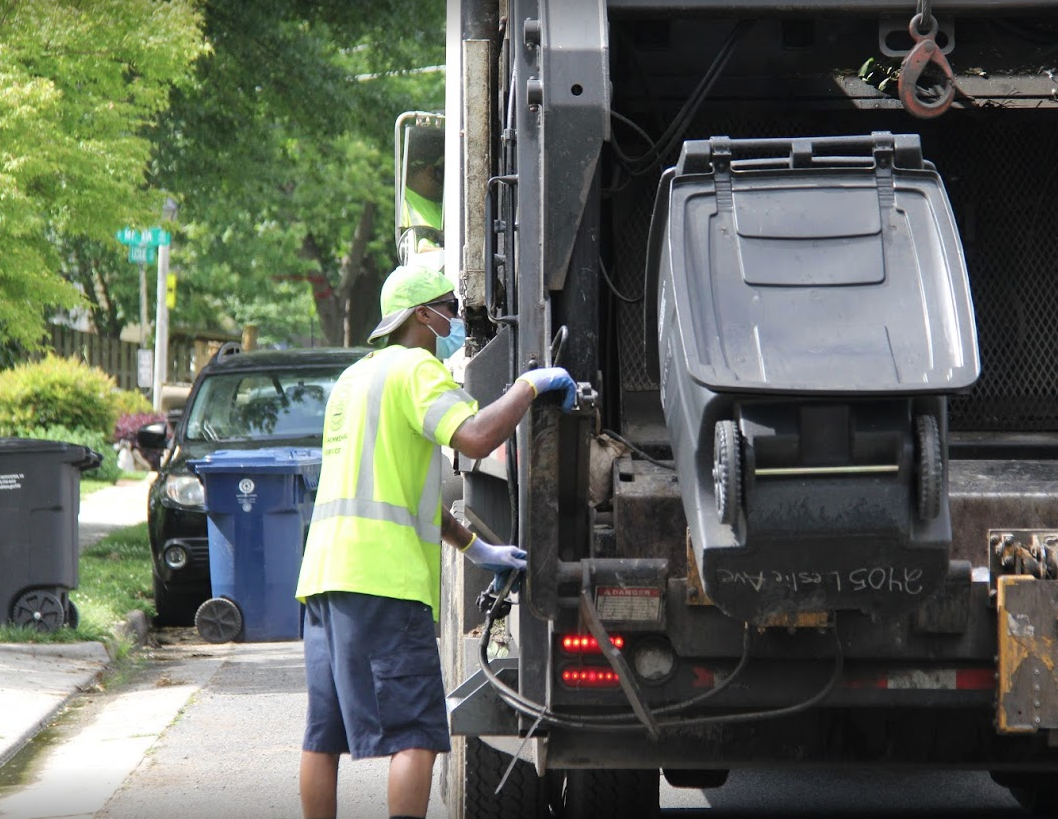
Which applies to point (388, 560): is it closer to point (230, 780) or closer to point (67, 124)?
point (230, 780)

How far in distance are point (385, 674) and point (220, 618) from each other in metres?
5.53

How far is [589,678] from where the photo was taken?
153 inches

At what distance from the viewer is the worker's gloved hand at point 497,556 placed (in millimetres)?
3965

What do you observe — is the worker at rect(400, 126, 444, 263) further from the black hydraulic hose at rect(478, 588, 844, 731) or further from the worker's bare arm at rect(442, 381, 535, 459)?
the black hydraulic hose at rect(478, 588, 844, 731)

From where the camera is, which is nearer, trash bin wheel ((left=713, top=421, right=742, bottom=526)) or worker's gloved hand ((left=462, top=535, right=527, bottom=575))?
trash bin wheel ((left=713, top=421, right=742, bottom=526))

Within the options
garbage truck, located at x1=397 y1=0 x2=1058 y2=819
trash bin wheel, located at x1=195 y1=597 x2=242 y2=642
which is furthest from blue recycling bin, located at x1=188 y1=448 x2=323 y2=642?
garbage truck, located at x1=397 y1=0 x2=1058 y2=819

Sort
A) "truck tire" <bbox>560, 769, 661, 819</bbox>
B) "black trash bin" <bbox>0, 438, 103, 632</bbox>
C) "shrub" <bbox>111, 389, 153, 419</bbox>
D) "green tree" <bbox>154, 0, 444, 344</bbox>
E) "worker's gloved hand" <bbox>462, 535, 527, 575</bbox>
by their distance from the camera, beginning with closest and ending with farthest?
"worker's gloved hand" <bbox>462, 535, 527, 575</bbox>, "truck tire" <bbox>560, 769, 661, 819</bbox>, "black trash bin" <bbox>0, 438, 103, 632</bbox>, "green tree" <bbox>154, 0, 444, 344</bbox>, "shrub" <bbox>111, 389, 153, 419</bbox>

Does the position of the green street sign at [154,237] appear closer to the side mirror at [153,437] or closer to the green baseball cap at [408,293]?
the side mirror at [153,437]

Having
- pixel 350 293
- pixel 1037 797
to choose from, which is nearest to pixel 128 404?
pixel 350 293

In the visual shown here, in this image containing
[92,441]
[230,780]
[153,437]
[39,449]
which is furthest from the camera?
[92,441]

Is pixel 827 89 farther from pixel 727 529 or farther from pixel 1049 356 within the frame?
pixel 727 529

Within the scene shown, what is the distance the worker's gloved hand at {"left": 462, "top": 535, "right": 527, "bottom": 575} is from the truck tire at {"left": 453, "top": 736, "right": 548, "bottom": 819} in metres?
0.70

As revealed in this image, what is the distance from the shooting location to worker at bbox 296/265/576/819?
400 centimetres

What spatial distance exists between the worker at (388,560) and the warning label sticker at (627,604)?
11.2 inches
